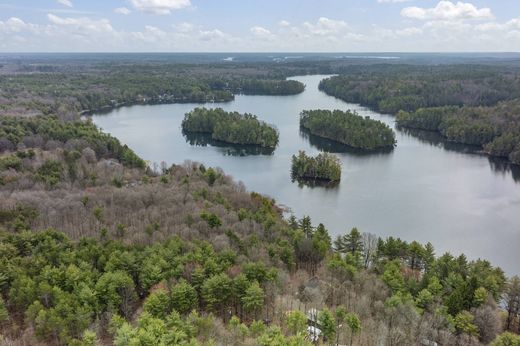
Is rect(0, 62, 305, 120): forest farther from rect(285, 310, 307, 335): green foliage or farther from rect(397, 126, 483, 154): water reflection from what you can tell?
rect(285, 310, 307, 335): green foliage

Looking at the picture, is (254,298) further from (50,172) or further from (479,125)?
(479,125)

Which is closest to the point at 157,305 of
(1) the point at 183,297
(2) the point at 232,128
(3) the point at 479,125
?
(1) the point at 183,297

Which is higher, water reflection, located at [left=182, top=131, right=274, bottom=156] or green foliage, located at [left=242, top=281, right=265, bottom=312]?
green foliage, located at [left=242, top=281, right=265, bottom=312]

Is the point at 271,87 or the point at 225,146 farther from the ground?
the point at 271,87

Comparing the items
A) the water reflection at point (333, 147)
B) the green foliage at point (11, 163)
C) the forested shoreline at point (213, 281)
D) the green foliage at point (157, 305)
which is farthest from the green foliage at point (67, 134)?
the green foliage at point (157, 305)

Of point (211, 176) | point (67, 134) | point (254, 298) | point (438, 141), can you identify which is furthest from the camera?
point (438, 141)

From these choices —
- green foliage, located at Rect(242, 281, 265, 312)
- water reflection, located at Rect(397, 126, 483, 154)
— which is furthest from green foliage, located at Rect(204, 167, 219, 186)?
water reflection, located at Rect(397, 126, 483, 154)

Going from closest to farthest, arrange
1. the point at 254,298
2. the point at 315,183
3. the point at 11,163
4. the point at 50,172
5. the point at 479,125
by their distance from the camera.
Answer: the point at 254,298, the point at 50,172, the point at 11,163, the point at 315,183, the point at 479,125
